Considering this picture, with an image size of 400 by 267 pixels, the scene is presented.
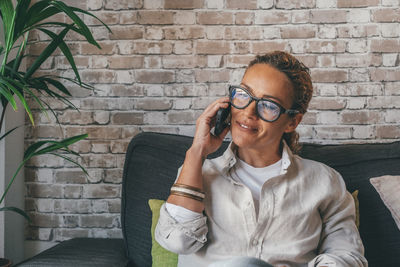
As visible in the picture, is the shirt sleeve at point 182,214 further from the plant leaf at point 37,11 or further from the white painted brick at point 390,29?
the white painted brick at point 390,29

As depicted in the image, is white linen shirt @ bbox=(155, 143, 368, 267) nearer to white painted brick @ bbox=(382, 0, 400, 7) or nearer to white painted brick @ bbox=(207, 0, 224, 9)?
white painted brick @ bbox=(207, 0, 224, 9)

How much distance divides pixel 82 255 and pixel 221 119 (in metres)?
0.75

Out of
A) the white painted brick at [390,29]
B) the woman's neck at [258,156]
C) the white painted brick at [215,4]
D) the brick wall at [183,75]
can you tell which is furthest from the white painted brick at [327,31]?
the woman's neck at [258,156]

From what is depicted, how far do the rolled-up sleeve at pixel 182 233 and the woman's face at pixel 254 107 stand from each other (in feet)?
0.90

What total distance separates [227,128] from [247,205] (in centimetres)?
28

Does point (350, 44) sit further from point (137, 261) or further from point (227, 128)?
point (137, 261)

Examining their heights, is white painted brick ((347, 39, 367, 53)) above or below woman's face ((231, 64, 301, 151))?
above

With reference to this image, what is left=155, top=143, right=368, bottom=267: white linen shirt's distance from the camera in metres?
1.19

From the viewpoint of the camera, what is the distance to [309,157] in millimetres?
1579

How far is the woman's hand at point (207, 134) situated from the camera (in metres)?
1.29

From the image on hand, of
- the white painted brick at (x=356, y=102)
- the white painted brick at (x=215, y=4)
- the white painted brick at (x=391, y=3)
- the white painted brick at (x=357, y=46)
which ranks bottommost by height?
the white painted brick at (x=356, y=102)

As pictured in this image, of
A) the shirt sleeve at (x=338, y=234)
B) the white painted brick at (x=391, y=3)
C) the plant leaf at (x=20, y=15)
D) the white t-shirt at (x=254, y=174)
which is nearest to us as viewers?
the shirt sleeve at (x=338, y=234)

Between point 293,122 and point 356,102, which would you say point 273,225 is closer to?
point 293,122

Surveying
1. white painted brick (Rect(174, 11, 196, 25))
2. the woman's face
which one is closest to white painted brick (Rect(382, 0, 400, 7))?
white painted brick (Rect(174, 11, 196, 25))
